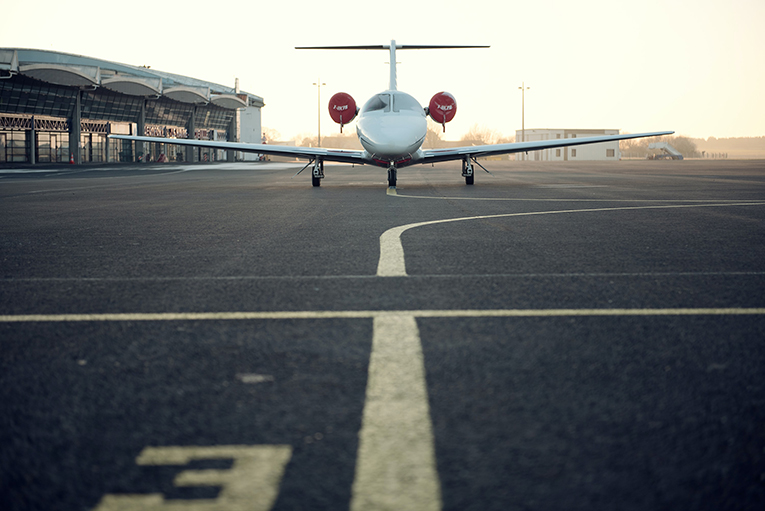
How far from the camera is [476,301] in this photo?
164 inches

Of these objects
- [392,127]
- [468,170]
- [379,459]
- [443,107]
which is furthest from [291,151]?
[379,459]

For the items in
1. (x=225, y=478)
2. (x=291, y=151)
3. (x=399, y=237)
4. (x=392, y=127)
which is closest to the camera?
(x=225, y=478)

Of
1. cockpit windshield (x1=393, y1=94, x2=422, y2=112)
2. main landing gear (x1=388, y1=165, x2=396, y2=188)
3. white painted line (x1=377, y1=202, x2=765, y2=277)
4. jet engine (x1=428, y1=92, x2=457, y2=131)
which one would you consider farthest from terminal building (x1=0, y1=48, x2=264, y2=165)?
white painted line (x1=377, y1=202, x2=765, y2=277)

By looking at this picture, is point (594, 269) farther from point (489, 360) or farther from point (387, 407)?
point (387, 407)

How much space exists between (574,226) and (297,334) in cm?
599

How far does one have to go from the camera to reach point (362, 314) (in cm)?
385

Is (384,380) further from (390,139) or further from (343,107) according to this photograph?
(343,107)

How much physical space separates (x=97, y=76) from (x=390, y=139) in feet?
128

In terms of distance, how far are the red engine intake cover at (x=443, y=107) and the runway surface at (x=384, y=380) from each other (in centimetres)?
1504

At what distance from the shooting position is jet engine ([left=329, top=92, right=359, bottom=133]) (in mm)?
20297

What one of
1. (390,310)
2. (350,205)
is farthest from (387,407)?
(350,205)

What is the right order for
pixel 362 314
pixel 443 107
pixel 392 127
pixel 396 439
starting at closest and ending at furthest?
pixel 396 439
pixel 362 314
pixel 392 127
pixel 443 107

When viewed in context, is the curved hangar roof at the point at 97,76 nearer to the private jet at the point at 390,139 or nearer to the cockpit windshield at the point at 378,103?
the private jet at the point at 390,139

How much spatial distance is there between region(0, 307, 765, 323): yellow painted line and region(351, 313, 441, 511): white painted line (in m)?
0.67
